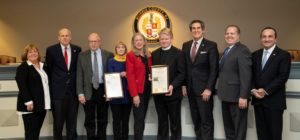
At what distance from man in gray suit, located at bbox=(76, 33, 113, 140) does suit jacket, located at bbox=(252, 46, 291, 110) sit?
1746 millimetres

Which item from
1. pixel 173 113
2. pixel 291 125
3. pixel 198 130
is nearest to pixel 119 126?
pixel 173 113

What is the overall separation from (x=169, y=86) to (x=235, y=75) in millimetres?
727

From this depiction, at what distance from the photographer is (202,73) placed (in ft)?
11.5

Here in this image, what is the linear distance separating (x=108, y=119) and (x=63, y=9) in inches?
128

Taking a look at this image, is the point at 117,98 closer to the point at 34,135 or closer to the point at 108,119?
the point at 108,119

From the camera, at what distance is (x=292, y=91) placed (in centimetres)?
347

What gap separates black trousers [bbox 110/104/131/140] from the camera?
3654 mm

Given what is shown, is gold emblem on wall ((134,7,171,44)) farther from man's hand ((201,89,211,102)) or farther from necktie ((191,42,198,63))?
man's hand ((201,89,211,102))

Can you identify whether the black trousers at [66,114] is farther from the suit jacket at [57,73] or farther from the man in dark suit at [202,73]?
the man in dark suit at [202,73]

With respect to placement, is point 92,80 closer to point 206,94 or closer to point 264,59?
point 206,94

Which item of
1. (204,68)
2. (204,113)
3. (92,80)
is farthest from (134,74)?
(204,113)

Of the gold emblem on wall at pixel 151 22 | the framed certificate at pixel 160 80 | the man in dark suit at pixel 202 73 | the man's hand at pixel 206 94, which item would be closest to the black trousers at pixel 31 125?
the framed certificate at pixel 160 80

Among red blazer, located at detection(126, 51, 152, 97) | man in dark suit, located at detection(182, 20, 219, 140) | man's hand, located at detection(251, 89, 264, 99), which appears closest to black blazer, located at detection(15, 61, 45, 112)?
red blazer, located at detection(126, 51, 152, 97)

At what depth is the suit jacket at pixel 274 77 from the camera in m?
3.09
